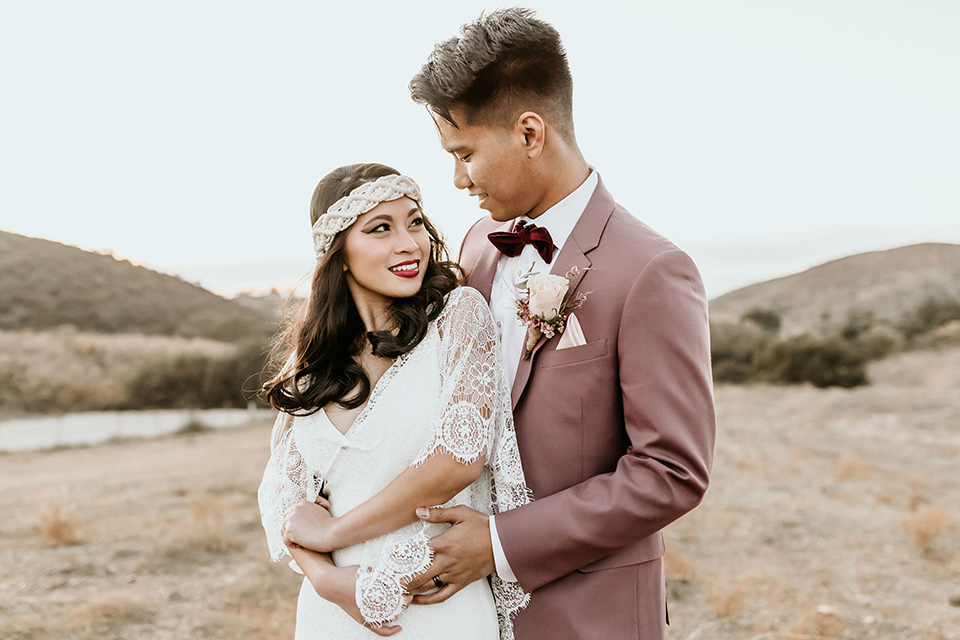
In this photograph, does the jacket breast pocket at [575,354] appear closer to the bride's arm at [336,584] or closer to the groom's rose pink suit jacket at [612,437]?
the groom's rose pink suit jacket at [612,437]

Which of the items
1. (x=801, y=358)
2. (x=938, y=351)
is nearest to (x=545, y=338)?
(x=801, y=358)

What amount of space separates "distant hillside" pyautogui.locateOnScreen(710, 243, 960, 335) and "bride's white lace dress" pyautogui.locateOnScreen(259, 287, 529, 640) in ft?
73.9

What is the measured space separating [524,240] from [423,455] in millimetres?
810

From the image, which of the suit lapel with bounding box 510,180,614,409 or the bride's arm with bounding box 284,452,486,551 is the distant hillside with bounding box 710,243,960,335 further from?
the bride's arm with bounding box 284,452,486,551

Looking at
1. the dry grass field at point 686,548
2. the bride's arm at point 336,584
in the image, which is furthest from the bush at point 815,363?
the bride's arm at point 336,584

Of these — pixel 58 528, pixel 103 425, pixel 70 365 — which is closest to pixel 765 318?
pixel 103 425

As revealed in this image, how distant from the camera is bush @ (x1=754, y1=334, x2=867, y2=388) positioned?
18078 millimetres

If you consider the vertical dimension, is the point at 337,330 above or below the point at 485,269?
below

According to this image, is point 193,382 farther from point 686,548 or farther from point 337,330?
point 337,330

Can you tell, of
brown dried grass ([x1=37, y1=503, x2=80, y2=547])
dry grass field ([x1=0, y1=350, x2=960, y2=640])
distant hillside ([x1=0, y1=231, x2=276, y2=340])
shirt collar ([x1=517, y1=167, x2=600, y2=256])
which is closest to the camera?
shirt collar ([x1=517, y1=167, x2=600, y2=256])

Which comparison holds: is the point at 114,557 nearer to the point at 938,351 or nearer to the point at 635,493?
the point at 635,493

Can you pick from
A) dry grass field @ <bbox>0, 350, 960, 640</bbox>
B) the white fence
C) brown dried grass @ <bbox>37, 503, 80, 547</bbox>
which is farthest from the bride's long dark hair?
the white fence

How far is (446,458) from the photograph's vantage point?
1.86 metres

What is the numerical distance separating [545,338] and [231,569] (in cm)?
486
